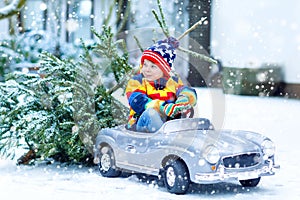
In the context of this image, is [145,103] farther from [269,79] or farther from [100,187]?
[269,79]

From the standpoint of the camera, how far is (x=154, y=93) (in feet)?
20.4

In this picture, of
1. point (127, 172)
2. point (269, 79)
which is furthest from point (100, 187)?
point (269, 79)

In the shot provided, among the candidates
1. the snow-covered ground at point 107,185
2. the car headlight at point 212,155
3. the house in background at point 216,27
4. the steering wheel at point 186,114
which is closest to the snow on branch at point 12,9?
the snow-covered ground at point 107,185

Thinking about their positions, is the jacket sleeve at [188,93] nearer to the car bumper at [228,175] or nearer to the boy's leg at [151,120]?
the boy's leg at [151,120]

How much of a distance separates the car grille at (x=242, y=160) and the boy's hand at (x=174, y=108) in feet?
2.24

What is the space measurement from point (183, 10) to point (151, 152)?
1539 cm

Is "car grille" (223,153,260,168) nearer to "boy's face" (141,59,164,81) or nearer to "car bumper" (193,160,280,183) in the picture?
"car bumper" (193,160,280,183)

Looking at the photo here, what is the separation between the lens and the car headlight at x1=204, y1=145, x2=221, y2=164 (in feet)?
18.4

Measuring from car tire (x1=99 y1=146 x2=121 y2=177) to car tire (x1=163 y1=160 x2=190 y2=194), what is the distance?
860 millimetres

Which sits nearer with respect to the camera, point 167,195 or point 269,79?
point 167,195

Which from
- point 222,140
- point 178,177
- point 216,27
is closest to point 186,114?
point 222,140

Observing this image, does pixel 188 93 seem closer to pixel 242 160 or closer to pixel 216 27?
pixel 242 160

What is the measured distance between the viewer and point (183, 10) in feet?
68.8

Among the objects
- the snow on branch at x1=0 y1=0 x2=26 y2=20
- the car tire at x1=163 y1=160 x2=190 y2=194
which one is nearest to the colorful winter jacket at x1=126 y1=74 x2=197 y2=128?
the car tire at x1=163 y1=160 x2=190 y2=194
